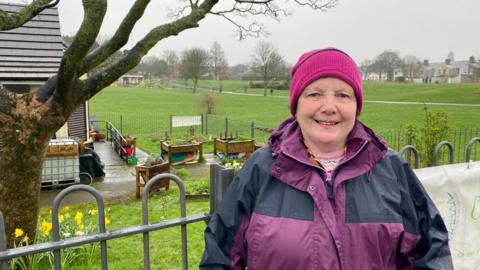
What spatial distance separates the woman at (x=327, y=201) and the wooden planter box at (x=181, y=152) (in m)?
12.1

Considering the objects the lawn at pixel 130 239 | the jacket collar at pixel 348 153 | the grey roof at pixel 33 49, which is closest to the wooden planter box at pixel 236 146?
the lawn at pixel 130 239

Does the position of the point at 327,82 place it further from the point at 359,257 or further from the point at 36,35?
the point at 36,35

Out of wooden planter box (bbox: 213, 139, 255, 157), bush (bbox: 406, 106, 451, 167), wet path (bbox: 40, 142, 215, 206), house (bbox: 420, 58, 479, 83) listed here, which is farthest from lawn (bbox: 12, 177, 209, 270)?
house (bbox: 420, 58, 479, 83)

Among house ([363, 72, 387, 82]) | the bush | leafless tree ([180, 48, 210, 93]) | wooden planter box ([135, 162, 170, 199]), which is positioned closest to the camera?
the bush

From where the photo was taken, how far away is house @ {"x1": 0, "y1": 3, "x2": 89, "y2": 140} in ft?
41.3

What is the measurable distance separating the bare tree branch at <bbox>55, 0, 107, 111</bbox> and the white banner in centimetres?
316

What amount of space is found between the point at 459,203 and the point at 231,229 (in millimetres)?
1870

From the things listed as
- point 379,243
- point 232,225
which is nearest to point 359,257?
point 379,243

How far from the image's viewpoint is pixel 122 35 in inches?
Answer: 203

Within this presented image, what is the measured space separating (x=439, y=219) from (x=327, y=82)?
78 centimetres

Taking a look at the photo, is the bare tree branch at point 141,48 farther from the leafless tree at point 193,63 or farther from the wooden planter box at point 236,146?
the leafless tree at point 193,63

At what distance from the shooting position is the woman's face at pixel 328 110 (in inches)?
73.5

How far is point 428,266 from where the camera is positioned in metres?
1.83

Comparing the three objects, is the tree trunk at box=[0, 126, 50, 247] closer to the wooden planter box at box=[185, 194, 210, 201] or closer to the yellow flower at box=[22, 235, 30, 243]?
the yellow flower at box=[22, 235, 30, 243]
